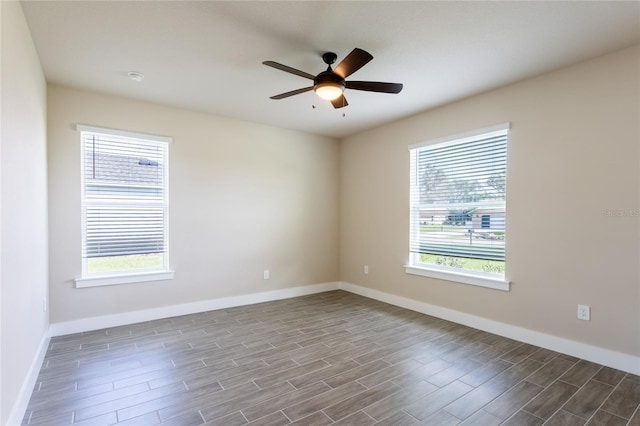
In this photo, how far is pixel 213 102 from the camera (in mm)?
3896

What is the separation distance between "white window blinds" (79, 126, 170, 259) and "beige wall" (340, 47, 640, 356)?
Answer: 355 cm

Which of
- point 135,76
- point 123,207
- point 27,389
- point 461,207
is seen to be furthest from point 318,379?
point 135,76

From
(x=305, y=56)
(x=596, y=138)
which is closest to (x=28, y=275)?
(x=305, y=56)

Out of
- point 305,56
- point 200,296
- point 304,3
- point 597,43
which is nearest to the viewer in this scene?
point 304,3

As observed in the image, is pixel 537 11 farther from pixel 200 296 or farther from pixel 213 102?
pixel 200 296

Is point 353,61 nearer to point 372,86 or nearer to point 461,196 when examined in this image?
point 372,86

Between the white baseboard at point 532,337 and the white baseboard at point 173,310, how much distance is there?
4.78 feet

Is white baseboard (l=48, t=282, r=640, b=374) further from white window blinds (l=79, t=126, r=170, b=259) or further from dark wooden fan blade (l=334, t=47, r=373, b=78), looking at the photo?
dark wooden fan blade (l=334, t=47, r=373, b=78)

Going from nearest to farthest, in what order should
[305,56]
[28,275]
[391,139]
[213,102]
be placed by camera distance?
[28,275]
[305,56]
[213,102]
[391,139]

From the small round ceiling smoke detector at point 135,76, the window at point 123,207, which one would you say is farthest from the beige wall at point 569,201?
the window at point 123,207

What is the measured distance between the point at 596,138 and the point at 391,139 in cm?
239

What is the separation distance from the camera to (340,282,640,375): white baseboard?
2654 millimetres

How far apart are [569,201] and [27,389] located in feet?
14.9

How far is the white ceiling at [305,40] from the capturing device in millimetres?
2174
